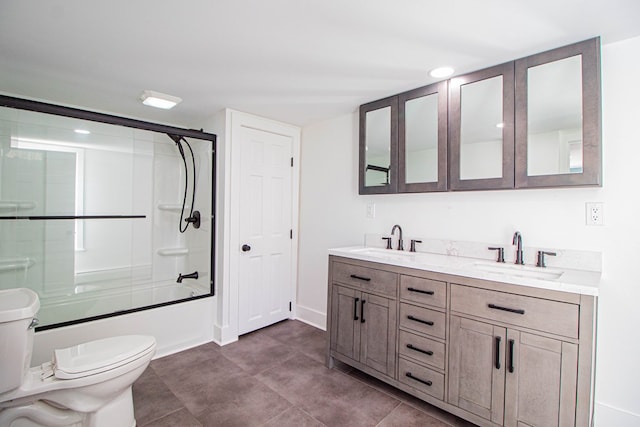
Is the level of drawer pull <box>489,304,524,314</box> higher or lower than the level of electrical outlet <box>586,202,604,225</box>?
lower

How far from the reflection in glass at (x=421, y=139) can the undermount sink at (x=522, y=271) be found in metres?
0.72

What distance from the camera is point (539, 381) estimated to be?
4.82 ft

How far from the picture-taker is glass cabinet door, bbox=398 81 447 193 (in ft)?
7.38

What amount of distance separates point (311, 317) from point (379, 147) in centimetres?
196

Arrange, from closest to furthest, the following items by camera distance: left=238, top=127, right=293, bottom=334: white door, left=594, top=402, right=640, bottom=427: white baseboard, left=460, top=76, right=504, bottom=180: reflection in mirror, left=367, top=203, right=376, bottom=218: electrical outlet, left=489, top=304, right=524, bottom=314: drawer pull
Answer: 1. left=489, top=304, right=524, bottom=314: drawer pull
2. left=594, top=402, right=640, bottom=427: white baseboard
3. left=460, top=76, right=504, bottom=180: reflection in mirror
4. left=367, top=203, right=376, bottom=218: electrical outlet
5. left=238, top=127, right=293, bottom=334: white door

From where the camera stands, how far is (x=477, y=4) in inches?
55.8

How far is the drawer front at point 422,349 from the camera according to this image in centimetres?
181

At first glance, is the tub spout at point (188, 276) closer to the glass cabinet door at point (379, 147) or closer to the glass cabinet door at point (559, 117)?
the glass cabinet door at point (379, 147)

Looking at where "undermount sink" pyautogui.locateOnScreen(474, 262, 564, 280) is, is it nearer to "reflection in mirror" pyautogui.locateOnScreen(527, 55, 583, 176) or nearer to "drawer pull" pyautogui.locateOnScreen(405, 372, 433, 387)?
"reflection in mirror" pyautogui.locateOnScreen(527, 55, 583, 176)

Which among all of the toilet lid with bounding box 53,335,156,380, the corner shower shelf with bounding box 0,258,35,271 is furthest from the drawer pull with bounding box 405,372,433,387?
the corner shower shelf with bounding box 0,258,35,271

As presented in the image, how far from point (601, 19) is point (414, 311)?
5.93 ft

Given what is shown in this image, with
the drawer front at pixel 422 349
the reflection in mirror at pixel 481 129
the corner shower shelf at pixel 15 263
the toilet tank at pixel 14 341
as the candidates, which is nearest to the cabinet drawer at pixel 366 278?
the drawer front at pixel 422 349

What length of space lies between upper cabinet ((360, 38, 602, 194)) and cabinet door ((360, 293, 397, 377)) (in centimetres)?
92

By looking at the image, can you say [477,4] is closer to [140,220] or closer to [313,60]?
[313,60]
